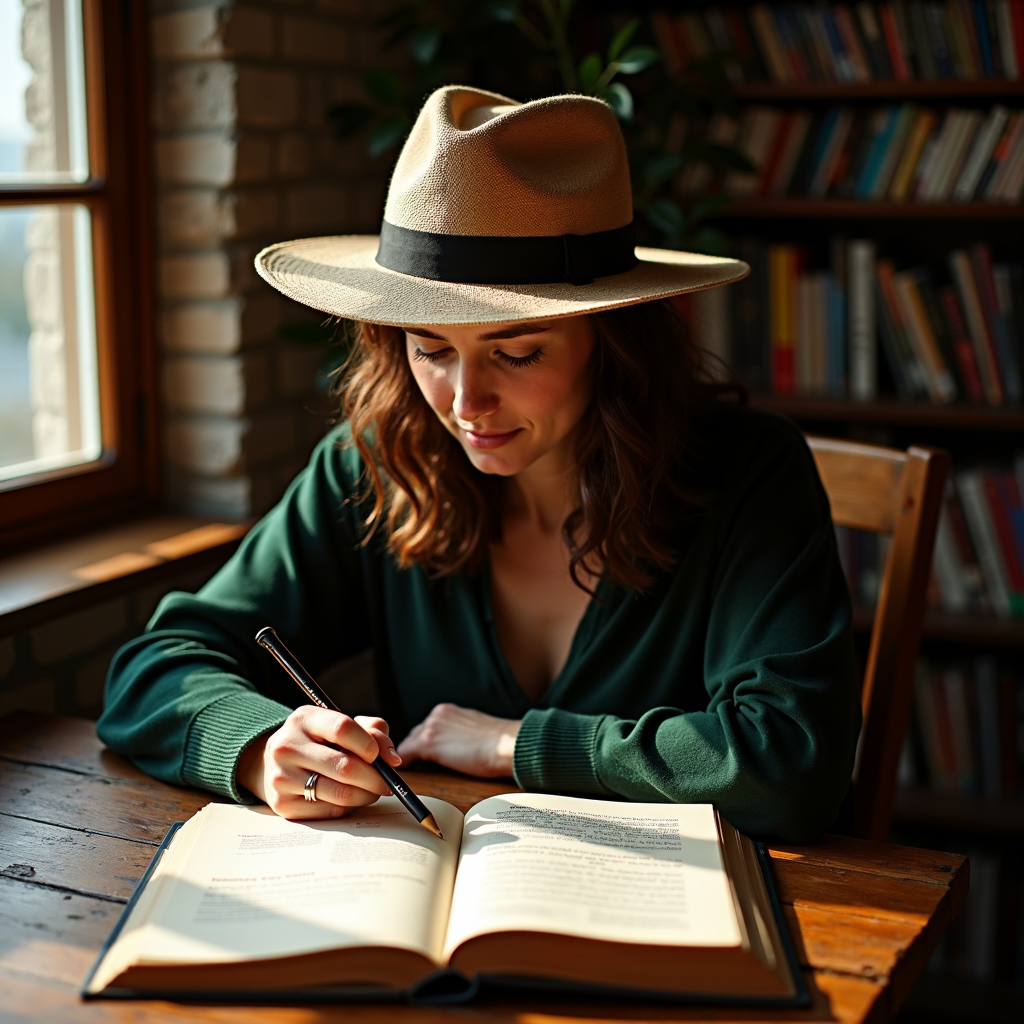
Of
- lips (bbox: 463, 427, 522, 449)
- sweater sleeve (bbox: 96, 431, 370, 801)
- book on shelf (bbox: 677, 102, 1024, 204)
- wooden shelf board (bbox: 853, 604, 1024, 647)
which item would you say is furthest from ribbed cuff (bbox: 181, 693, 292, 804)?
wooden shelf board (bbox: 853, 604, 1024, 647)

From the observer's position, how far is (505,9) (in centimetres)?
208

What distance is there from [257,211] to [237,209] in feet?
0.19

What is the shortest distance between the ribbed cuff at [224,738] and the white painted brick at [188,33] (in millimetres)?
1150

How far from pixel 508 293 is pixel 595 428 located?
0.84ft

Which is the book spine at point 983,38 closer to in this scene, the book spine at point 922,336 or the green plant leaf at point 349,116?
the book spine at point 922,336

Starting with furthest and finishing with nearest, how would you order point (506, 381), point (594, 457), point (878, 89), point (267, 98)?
point (878, 89) → point (267, 98) → point (594, 457) → point (506, 381)

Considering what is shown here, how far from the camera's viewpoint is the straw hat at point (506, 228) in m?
1.19

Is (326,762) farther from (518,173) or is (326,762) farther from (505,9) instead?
(505,9)

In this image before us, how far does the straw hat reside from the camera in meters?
1.19

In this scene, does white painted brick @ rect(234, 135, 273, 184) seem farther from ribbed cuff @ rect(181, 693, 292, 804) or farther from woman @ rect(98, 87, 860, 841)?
ribbed cuff @ rect(181, 693, 292, 804)

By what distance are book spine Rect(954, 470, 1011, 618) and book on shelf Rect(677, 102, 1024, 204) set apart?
576 millimetres

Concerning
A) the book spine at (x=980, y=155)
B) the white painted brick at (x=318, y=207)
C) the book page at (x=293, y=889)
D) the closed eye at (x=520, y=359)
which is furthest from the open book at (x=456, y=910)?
Result: the book spine at (x=980, y=155)

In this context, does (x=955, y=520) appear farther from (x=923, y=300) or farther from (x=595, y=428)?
(x=595, y=428)

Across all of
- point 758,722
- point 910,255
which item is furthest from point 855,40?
point 758,722
